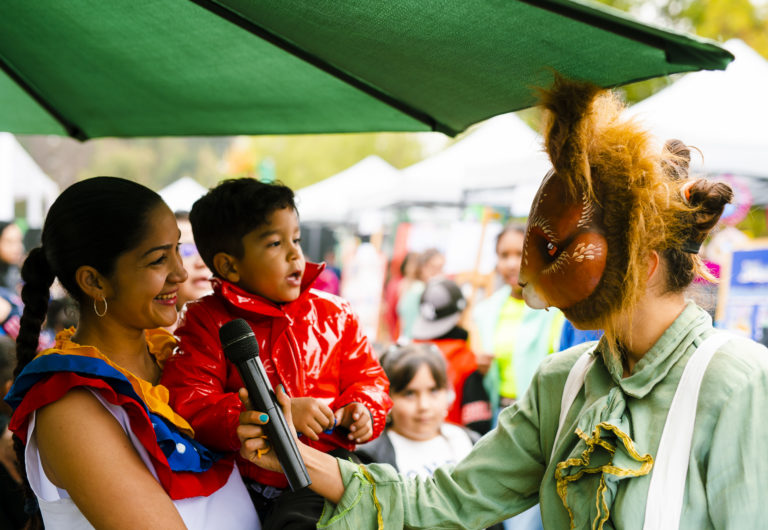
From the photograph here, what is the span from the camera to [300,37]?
2.29 m

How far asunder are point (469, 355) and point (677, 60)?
4802 millimetres

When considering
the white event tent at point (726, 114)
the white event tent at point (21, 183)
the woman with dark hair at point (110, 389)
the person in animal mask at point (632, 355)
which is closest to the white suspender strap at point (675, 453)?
the person in animal mask at point (632, 355)

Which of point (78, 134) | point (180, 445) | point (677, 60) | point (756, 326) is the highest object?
point (677, 60)

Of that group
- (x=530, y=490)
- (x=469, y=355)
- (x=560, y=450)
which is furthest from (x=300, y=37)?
(x=469, y=355)

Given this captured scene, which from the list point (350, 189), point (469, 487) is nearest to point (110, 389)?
A: point (469, 487)

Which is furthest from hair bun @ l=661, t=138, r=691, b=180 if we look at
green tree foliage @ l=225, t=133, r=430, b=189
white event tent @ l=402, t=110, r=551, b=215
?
green tree foliage @ l=225, t=133, r=430, b=189

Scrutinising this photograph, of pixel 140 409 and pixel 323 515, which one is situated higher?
pixel 140 409

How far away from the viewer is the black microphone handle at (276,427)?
6.07ft

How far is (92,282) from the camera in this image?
7.16 feet

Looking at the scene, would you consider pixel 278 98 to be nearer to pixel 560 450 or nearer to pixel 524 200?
pixel 560 450

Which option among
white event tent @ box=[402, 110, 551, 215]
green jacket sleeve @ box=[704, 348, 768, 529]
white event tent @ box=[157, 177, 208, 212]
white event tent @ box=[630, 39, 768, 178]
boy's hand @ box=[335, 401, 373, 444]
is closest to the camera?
green jacket sleeve @ box=[704, 348, 768, 529]

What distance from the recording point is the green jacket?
5.66 feet

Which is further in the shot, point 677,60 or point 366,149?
point 366,149

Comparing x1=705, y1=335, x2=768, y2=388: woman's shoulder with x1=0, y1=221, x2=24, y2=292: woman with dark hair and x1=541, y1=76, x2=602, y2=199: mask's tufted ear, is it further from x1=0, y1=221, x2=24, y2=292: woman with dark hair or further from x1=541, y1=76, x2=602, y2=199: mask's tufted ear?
x1=0, y1=221, x2=24, y2=292: woman with dark hair
